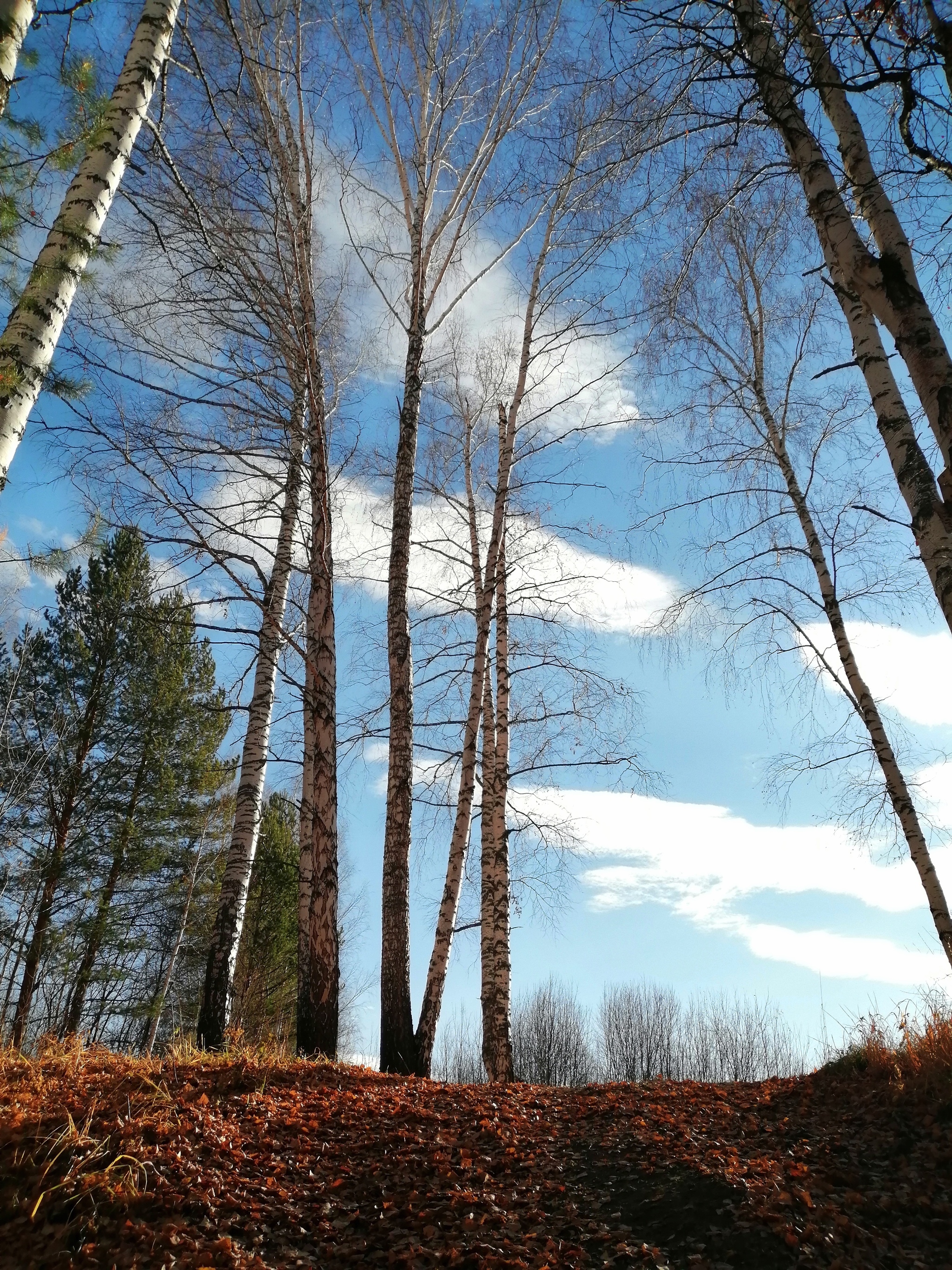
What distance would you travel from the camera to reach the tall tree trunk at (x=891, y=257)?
3.32 m

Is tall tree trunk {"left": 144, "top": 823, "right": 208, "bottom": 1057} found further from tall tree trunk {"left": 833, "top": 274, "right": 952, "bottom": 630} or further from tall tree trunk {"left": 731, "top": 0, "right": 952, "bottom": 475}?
tall tree trunk {"left": 731, "top": 0, "right": 952, "bottom": 475}

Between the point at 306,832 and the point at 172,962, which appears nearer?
the point at 306,832

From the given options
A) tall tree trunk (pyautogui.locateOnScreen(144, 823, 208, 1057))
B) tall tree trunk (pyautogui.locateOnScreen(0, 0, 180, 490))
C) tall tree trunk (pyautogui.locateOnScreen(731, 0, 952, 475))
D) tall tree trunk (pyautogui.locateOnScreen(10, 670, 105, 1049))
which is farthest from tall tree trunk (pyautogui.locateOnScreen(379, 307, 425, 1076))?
tall tree trunk (pyautogui.locateOnScreen(144, 823, 208, 1057))

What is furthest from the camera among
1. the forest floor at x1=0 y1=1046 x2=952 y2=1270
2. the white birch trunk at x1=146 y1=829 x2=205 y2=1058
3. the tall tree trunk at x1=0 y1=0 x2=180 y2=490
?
the white birch trunk at x1=146 y1=829 x2=205 y2=1058

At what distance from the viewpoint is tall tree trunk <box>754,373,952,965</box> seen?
6.42 metres

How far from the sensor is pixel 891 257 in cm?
369

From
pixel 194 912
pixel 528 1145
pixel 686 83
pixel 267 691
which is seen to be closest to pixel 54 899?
pixel 194 912

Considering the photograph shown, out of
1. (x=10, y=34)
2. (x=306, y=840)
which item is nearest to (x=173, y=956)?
(x=306, y=840)

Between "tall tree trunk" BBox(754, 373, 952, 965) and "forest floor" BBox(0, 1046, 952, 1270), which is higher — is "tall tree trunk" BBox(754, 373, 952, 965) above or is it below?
above

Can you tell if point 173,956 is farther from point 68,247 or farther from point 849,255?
point 849,255

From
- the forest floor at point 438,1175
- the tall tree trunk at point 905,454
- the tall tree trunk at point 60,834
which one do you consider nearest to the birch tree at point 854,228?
the tall tree trunk at point 905,454

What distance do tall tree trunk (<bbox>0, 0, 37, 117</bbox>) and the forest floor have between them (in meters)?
4.70

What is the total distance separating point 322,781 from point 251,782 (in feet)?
3.72

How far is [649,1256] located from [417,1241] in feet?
2.91
